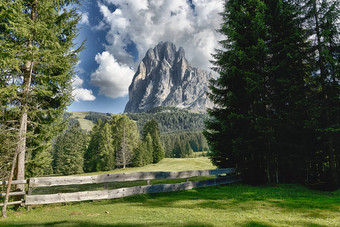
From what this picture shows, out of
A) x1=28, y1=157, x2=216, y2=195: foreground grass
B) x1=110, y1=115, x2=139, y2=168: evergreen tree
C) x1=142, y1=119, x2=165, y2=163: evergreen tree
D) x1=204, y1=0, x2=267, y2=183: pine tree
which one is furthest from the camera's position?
x1=142, y1=119, x2=165, y2=163: evergreen tree

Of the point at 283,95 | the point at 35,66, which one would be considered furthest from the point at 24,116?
the point at 283,95

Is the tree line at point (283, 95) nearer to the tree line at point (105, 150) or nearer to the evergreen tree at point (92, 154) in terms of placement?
the tree line at point (105, 150)

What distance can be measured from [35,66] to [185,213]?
10.2m

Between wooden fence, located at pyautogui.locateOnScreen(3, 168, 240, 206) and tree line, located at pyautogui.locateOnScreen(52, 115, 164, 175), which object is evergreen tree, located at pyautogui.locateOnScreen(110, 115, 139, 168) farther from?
wooden fence, located at pyautogui.locateOnScreen(3, 168, 240, 206)

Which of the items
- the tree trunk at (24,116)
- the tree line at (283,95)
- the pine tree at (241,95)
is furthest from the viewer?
the pine tree at (241,95)

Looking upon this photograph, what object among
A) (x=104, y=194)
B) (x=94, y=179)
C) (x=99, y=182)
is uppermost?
(x=94, y=179)

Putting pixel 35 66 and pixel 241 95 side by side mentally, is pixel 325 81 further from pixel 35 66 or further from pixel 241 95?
pixel 35 66

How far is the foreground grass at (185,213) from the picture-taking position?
17.3ft

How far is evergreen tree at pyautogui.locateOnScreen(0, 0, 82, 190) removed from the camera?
8.34 metres

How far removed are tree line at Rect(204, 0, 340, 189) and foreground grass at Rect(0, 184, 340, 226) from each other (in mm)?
4991

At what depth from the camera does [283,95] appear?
12.9 m

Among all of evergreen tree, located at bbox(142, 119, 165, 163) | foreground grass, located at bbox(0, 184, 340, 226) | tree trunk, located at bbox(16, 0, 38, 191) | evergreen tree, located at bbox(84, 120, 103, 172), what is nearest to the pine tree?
foreground grass, located at bbox(0, 184, 340, 226)

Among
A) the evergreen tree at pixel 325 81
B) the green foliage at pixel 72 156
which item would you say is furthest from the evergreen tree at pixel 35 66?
the green foliage at pixel 72 156

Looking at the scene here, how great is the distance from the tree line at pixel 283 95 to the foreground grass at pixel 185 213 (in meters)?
4.99
